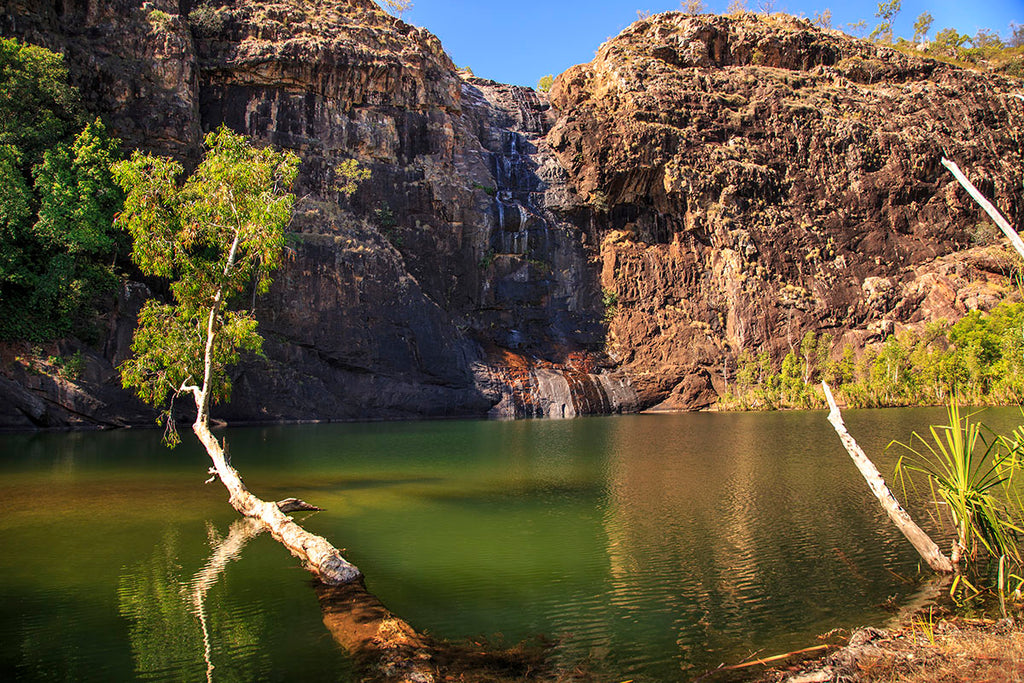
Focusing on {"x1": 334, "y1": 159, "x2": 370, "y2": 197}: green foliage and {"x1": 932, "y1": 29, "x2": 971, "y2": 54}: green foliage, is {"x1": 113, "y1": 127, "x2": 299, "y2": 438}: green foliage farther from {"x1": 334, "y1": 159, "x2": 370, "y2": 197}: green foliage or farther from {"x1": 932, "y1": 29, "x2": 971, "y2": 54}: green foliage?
{"x1": 932, "y1": 29, "x2": 971, "y2": 54}: green foliage

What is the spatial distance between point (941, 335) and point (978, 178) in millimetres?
23338

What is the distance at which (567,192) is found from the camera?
62312 mm

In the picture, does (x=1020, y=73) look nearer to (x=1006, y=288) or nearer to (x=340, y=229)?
(x=1006, y=288)

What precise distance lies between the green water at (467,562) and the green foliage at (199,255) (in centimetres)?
325

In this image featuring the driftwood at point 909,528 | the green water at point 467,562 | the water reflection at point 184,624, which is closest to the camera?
the water reflection at point 184,624

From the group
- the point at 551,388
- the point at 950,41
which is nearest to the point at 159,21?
the point at 551,388

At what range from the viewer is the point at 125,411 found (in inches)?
1425

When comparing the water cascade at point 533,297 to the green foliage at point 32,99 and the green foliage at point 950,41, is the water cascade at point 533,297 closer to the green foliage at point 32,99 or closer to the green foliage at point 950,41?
the green foliage at point 32,99

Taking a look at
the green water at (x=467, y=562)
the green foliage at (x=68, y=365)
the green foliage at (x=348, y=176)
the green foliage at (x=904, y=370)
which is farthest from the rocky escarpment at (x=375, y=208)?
the green water at (x=467, y=562)

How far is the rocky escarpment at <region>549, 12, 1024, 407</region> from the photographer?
57156 mm

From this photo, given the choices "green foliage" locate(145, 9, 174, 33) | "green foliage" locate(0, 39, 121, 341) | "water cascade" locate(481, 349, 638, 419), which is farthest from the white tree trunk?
"green foliage" locate(145, 9, 174, 33)

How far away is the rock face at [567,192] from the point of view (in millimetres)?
46062

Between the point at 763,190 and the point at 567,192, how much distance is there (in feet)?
59.0

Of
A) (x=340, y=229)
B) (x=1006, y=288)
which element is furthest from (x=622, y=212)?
(x=1006, y=288)
